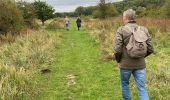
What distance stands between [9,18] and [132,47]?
61.4 feet

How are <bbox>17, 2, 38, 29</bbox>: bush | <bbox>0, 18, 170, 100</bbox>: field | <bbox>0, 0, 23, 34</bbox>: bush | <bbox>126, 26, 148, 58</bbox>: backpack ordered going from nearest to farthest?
<bbox>126, 26, 148, 58</bbox>: backpack → <bbox>0, 18, 170, 100</bbox>: field → <bbox>0, 0, 23, 34</bbox>: bush → <bbox>17, 2, 38, 29</bbox>: bush

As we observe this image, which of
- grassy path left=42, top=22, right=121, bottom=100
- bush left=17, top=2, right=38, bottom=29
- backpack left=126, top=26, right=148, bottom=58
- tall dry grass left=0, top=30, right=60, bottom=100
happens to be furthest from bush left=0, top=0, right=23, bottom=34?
backpack left=126, top=26, right=148, bottom=58

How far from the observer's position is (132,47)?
716 centimetres

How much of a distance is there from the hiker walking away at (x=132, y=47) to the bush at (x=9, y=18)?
17.8m

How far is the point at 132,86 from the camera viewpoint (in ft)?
33.6

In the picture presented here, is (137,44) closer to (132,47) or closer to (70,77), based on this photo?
(132,47)

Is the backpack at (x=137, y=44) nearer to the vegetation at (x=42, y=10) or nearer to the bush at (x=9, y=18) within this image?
the bush at (x=9, y=18)

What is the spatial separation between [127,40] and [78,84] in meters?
4.16

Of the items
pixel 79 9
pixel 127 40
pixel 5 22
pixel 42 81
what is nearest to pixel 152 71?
pixel 42 81

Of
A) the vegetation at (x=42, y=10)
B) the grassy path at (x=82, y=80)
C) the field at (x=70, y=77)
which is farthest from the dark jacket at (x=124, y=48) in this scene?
the vegetation at (x=42, y=10)

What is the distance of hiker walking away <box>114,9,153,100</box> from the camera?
717cm

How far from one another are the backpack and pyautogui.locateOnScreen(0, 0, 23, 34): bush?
59.2 feet

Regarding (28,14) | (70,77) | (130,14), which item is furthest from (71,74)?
(28,14)

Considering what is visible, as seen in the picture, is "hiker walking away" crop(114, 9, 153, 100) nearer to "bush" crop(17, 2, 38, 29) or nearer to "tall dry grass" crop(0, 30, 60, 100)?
"tall dry grass" crop(0, 30, 60, 100)
